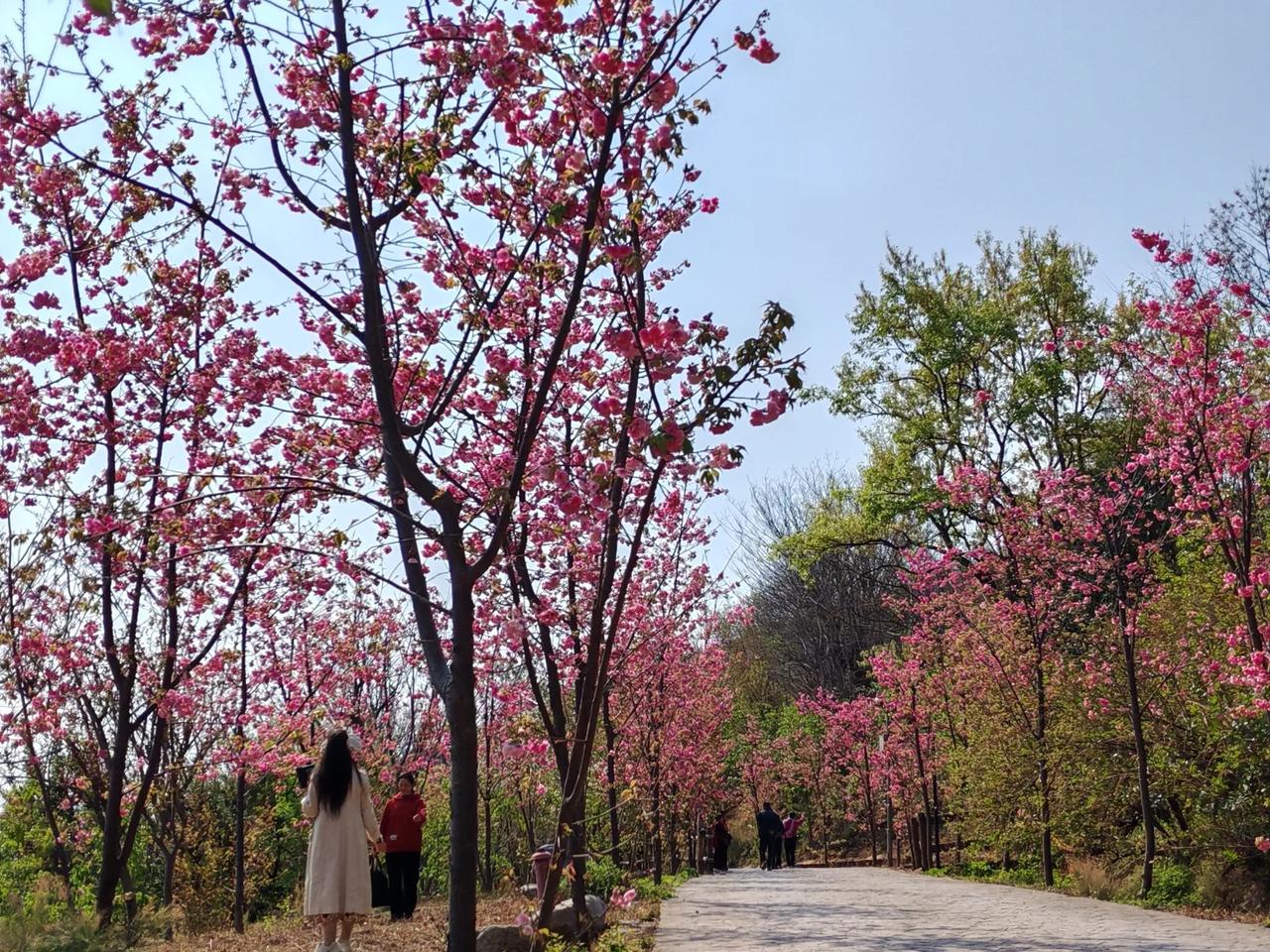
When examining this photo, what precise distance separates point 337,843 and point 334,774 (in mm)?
438

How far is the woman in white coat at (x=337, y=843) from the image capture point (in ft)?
24.9

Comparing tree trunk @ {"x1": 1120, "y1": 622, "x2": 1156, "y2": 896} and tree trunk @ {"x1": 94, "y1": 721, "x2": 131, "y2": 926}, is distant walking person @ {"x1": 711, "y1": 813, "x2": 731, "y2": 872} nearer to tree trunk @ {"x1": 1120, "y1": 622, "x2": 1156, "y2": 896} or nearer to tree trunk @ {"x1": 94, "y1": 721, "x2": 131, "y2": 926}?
tree trunk @ {"x1": 1120, "y1": 622, "x2": 1156, "y2": 896}

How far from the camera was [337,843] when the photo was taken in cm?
762

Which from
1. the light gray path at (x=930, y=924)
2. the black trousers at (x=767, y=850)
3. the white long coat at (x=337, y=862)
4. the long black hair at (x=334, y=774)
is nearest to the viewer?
the white long coat at (x=337, y=862)

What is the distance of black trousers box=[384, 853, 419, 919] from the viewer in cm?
1148

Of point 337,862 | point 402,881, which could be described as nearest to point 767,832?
point 402,881

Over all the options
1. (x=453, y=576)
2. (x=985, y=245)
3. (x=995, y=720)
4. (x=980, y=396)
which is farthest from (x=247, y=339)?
(x=985, y=245)

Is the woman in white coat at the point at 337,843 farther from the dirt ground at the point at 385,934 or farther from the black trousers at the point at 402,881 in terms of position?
the black trousers at the point at 402,881

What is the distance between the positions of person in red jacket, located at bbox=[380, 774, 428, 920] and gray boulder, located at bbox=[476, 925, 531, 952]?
2.35 metres

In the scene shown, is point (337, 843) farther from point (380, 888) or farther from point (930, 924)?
point (930, 924)

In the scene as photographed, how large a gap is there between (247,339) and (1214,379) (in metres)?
8.44

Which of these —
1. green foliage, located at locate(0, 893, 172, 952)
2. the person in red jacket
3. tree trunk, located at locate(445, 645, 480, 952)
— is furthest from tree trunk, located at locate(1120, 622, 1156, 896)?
green foliage, located at locate(0, 893, 172, 952)

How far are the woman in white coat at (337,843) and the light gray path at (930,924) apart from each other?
246 cm

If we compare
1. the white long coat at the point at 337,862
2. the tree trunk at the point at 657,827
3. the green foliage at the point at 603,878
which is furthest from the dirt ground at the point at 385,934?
the tree trunk at the point at 657,827
